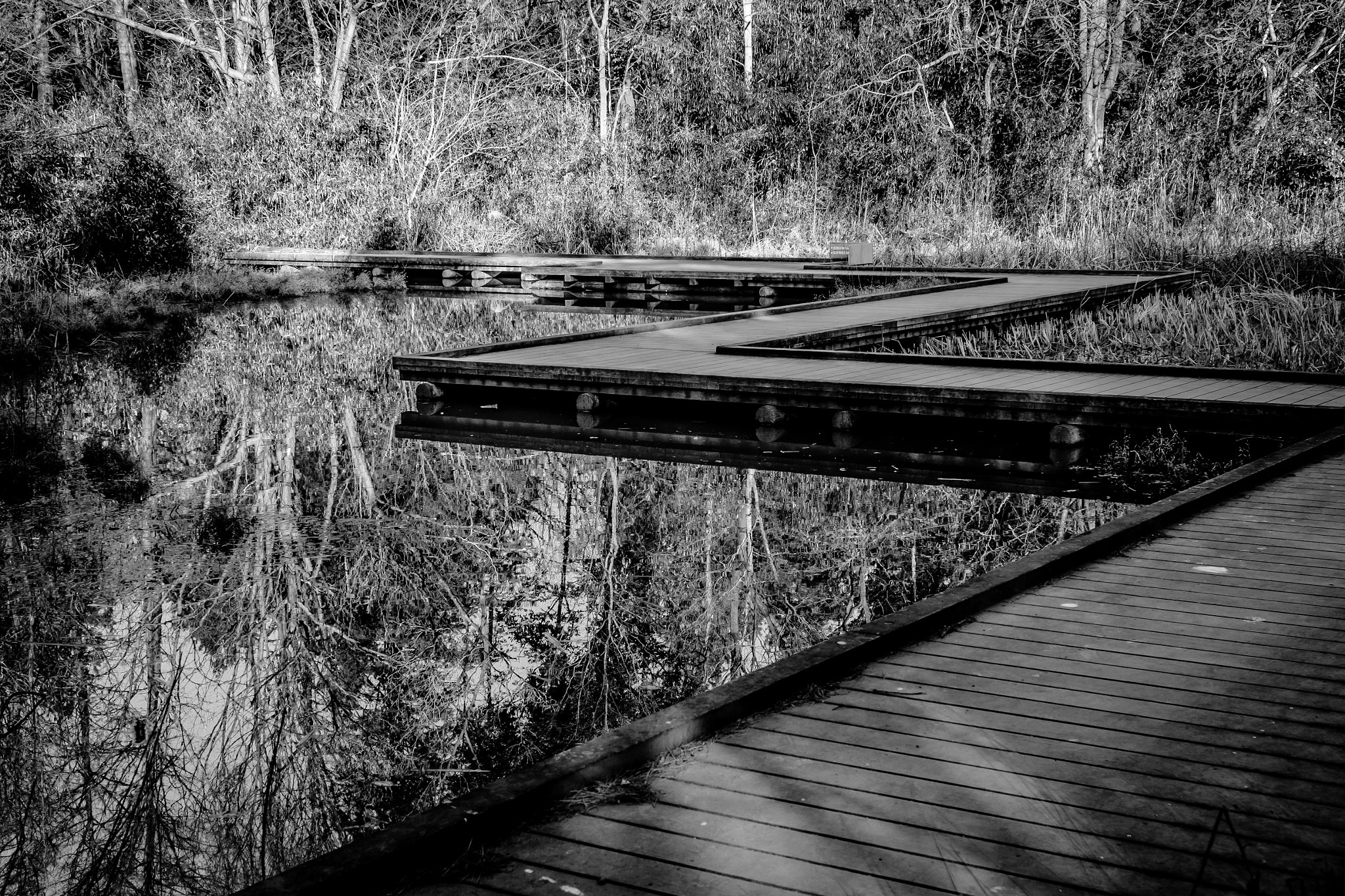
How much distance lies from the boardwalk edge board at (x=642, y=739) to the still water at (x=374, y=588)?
68cm

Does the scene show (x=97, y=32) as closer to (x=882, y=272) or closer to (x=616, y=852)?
(x=882, y=272)

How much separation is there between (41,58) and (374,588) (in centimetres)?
1492

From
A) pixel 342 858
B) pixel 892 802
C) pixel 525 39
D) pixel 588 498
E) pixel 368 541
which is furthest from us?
pixel 525 39

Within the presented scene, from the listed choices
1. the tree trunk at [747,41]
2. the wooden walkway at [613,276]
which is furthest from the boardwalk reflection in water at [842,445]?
the tree trunk at [747,41]

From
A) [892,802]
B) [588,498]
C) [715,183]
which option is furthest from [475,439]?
[715,183]

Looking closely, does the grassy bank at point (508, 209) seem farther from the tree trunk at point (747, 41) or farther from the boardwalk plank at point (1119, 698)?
the boardwalk plank at point (1119, 698)

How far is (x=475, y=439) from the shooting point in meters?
6.82

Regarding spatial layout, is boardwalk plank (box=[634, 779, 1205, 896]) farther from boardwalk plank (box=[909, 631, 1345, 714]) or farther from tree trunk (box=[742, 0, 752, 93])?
tree trunk (box=[742, 0, 752, 93])

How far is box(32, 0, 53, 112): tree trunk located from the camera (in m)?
17.0

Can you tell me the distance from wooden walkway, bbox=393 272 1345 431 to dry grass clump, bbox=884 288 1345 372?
0.79 feet

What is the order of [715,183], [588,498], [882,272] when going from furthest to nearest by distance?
[715,183] < [882,272] < [588,498]

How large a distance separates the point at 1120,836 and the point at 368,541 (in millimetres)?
3556

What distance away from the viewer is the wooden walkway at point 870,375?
19.8 feet

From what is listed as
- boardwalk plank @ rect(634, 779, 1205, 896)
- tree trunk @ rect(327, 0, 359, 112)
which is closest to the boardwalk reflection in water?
boardwalk plank @ rect(634, 779, 1205, 896)
